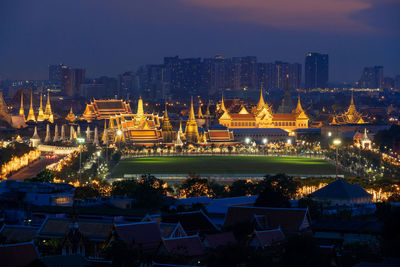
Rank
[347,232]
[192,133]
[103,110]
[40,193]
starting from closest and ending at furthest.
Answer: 1. [347,232]
2. [40,193]
3. [192,133]
4. [103,110]

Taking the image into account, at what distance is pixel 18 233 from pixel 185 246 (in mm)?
6125

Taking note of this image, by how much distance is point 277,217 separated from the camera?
33656mm

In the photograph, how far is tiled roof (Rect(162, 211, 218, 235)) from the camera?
33.2 metres

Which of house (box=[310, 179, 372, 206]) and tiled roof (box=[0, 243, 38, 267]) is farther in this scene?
house (box=[310, 179, 372, 206])

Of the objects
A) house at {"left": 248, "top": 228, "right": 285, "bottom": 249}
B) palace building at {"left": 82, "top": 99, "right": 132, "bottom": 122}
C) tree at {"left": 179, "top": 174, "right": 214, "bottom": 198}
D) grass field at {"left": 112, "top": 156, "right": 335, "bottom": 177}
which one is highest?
palace building at {"left": 82, "top": 99, "right": 132, "bottom": 122}

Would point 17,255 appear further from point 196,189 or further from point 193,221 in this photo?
point 196,189

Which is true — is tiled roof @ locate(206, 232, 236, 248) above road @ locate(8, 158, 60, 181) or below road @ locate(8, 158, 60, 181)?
above

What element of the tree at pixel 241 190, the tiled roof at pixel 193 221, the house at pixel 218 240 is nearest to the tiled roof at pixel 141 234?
the house at pixel 218 240

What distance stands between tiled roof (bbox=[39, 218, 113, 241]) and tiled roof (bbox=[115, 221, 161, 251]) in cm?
171

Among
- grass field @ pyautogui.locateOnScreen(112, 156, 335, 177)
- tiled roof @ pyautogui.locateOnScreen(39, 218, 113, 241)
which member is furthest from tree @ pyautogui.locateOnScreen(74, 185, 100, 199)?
grass field @ pyautogui.locateOnScreen(112, 156, 335, 177)

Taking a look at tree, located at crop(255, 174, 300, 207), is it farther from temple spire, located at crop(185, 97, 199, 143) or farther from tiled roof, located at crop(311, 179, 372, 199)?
temple spire, located at crop(185, 97, 199, 143)

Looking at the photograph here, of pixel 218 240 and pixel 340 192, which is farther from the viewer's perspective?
Answer: pixel 340 192

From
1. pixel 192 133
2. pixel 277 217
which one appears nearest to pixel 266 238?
pixel 277 217

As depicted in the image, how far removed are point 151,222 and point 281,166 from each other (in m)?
53.4
